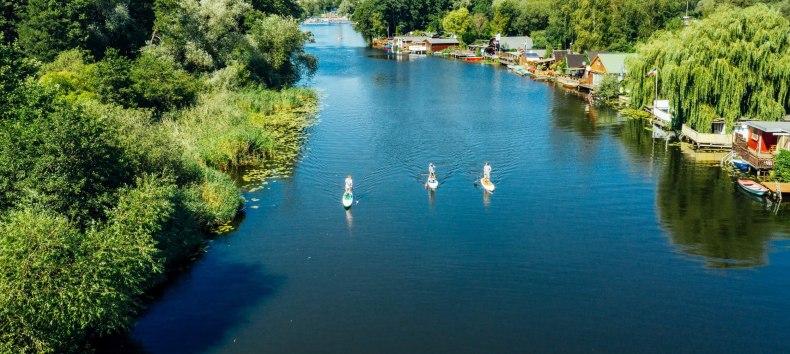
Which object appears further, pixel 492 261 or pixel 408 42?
pixel 408 42

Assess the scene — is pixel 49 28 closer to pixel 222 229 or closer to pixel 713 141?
pixel 222 229

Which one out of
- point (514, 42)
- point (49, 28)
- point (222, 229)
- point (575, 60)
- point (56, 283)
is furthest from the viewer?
point (514, 42)

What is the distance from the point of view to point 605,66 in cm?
8088

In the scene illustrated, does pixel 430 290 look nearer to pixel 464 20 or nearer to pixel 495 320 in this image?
pixel 495 320

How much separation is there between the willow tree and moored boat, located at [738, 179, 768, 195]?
10.2m

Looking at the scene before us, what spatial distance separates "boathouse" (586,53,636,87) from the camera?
3145 inches

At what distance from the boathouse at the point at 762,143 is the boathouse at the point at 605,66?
33.0 meters

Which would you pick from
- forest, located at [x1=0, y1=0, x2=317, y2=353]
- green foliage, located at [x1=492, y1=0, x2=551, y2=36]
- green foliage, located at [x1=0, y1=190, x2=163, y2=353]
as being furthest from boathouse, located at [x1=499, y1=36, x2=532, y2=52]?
green foliage, located at [x1=0, y1=190, x2=163, y2=353]

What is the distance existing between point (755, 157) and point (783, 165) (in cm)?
254

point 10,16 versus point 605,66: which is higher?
point 10,16

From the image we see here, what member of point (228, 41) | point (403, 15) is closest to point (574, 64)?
point (228, 41)

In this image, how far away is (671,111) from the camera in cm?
5394

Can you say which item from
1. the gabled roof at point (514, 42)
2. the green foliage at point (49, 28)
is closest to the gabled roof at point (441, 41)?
the gabled roof at point (514, 42)

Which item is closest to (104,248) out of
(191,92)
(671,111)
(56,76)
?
(56,76)
